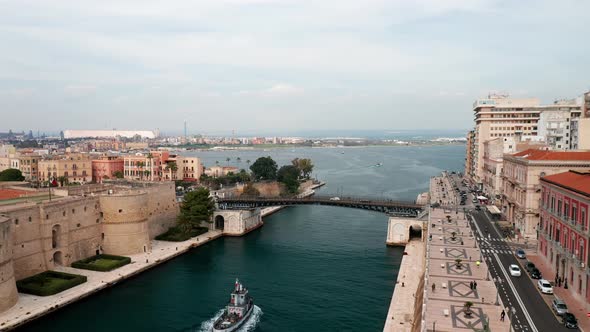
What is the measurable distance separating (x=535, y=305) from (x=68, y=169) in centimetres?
9755

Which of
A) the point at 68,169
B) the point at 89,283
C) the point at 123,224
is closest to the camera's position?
the point at 89,283

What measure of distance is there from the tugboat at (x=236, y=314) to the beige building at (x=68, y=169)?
74.9 m

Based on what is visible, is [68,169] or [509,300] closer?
[509,300]

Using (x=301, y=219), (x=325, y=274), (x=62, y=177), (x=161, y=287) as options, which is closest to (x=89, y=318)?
(x=161, y=287)

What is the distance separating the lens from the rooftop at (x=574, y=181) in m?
35.5

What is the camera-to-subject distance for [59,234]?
5131cm

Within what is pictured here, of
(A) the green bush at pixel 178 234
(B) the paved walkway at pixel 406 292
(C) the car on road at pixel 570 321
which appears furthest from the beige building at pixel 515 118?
(C) the car on road at pixel 570 321

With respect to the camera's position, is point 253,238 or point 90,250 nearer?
point 90,250

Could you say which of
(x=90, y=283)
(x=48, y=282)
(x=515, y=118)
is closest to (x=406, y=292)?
(x=90, y=283)

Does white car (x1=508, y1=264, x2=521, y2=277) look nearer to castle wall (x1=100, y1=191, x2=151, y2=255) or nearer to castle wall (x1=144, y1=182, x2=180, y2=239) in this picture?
castle wall (x1=100, y1=191, x2=151, y2=255)

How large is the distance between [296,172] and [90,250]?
2441 inches

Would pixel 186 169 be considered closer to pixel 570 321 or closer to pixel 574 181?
pixel 574 181

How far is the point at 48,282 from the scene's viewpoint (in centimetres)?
4547

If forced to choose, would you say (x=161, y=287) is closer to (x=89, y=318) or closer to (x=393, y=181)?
(x=89, y=318)
